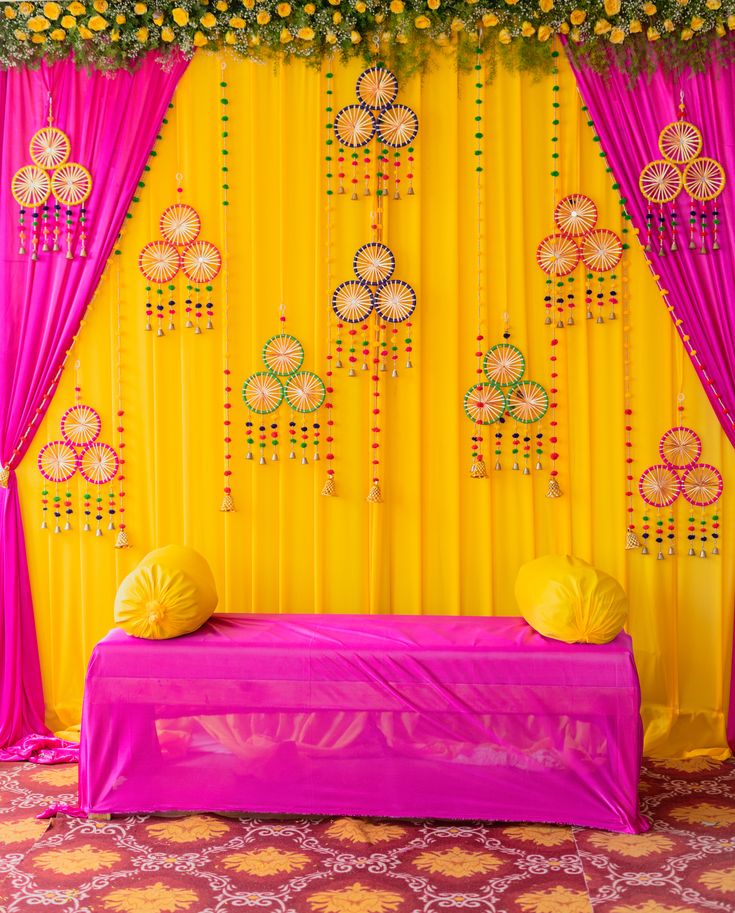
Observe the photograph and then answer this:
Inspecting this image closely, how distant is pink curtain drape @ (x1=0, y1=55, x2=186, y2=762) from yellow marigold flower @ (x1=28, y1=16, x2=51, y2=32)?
0.15m

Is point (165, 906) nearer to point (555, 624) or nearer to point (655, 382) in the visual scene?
point (555, 624)

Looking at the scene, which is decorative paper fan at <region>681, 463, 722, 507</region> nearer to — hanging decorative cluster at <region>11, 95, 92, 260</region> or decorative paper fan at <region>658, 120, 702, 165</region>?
decorative paper fan at <region>658, 120, 702, 165</region>

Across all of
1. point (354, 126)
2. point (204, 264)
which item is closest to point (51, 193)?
point (204, 264)

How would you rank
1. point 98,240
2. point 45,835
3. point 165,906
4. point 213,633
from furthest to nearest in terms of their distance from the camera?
point 98,240 < point 213,633 < point 45,835 < point 165,906

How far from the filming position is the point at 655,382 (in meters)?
3.44

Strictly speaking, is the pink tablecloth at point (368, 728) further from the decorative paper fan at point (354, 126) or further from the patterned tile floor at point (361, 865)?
the decorative paper fan at point (354, 126)

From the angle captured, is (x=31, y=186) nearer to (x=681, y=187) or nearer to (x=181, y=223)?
(x=181, y=223)

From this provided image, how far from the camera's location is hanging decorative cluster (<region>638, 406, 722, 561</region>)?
3422 millimetres

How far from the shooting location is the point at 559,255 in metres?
3.42

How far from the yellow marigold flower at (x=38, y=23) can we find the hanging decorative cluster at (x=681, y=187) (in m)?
2.22

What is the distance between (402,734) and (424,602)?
742mm

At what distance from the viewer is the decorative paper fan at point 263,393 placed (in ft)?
11.5

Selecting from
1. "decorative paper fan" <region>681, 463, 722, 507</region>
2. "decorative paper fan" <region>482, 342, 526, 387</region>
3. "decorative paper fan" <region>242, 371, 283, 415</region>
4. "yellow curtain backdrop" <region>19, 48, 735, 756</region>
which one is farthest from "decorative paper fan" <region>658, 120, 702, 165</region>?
"decorative paper fan" <region>242, 371, 283, 415</region>

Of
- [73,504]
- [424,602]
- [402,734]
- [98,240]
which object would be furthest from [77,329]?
[402,734]
